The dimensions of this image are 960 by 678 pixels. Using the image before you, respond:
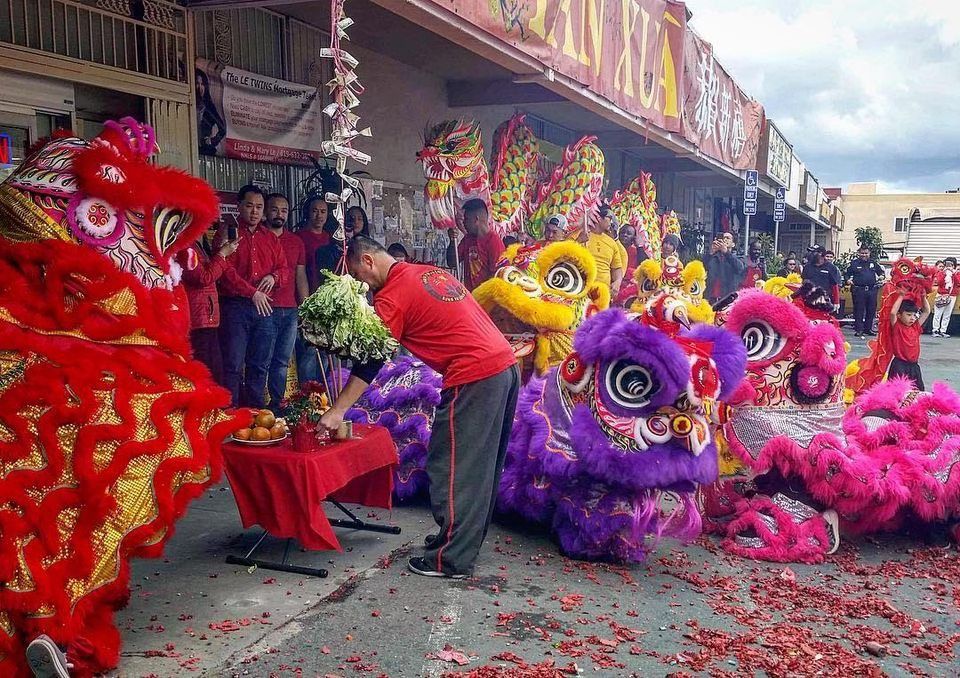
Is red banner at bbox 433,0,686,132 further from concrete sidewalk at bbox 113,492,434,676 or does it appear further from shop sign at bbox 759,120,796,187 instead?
shop sign at bbox 759,120,796,187

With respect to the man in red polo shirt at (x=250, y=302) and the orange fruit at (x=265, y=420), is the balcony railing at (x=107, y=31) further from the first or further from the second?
the orange fruit at (x=265, y=420)

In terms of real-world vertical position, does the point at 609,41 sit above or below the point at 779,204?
above

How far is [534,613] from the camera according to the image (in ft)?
12.8

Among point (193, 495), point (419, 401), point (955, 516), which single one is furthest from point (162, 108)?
point (955, 516)

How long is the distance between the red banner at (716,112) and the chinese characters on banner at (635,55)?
0.02 m

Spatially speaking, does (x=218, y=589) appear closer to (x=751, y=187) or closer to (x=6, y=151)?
(x=6, y=151)

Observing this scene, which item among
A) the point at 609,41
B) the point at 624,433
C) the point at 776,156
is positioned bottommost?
the point at 624,433

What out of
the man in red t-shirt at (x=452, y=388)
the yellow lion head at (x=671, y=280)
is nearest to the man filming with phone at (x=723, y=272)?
the yellow lion head at (x=671, y=280)

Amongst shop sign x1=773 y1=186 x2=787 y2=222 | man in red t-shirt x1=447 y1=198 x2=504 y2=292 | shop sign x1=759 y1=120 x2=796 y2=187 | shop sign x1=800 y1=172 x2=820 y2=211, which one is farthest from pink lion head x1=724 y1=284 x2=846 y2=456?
shop sign x1=800 y1=172 x2=820 y2=211

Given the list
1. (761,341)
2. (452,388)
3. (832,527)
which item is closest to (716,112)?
(761,341)

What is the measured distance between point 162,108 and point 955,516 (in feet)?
19.3

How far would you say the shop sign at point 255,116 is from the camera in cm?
710

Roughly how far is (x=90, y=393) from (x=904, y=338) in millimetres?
6768

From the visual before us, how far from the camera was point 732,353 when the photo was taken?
177 inches
